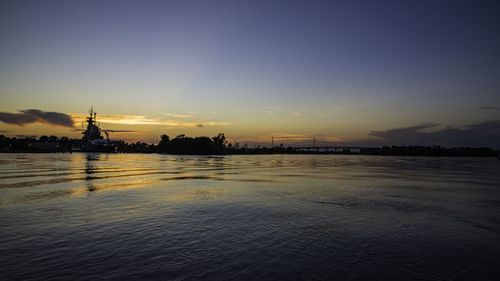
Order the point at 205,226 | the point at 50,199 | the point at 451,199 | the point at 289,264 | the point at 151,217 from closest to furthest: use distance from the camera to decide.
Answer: the point at 289,264 < the point at 205,226 < the point at 151,217 < the point at 50,199 < the point at 451,199

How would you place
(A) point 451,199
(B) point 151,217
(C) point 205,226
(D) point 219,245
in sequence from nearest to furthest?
(D) point 219,245
(C) point 205,226
(B) point 151,217
(A) point 451,199

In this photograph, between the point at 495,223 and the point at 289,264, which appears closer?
the point at 289,264

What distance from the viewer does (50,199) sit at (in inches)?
806

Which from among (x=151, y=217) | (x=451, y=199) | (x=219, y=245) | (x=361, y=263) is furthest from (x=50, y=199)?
(x=451, y=199)

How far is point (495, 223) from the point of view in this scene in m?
15.7

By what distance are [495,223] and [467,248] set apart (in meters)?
6.93

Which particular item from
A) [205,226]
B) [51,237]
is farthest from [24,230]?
[205,226]

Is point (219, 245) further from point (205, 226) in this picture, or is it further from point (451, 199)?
point (451, 199)

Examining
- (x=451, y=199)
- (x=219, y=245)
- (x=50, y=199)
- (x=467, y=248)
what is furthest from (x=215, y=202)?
(x=451, y=199)

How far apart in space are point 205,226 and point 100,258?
5.35m

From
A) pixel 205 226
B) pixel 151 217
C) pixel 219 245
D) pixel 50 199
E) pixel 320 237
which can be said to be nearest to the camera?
pixel 219 245

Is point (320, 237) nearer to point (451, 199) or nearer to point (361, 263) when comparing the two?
point (361, 263)

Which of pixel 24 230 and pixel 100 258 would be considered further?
pixel 24 230

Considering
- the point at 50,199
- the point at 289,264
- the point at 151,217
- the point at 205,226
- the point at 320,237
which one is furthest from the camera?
the point at 50,199
